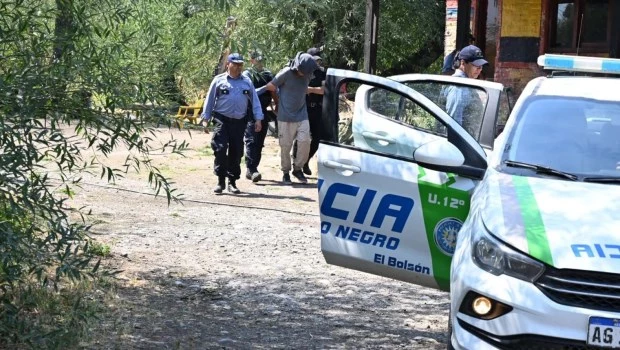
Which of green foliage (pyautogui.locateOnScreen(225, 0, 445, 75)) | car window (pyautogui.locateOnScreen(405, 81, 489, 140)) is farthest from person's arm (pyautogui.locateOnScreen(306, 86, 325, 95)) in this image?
green foliage (pyautogui.locateOnScreen(225, 0, 445, 75))

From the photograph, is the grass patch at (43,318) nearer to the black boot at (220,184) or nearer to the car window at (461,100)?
the car window at (461,100)

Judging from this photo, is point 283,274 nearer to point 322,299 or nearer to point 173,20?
point 322,299

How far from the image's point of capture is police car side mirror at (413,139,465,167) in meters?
5.71

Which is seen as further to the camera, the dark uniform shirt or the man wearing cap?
the dark uniform shirt

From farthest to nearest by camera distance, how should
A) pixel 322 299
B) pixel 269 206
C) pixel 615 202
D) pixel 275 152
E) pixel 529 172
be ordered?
pixel 275 152
pixel 269 206
pixel 322 299
pixel 529 172
pixel 615 202

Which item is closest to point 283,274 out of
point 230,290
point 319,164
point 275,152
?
point 230,290

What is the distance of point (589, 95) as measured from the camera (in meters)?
6.11

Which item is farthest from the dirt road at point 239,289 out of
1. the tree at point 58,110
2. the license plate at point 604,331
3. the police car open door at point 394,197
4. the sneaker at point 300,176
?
the sneaker at point 300,176

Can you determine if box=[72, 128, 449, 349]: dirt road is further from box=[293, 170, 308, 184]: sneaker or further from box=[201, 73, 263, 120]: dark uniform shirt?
box=[293, 170, 308, 184]: sneaker

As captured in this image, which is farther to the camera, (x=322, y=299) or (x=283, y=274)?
(x=283, y=274)

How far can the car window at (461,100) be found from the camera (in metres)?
7.17

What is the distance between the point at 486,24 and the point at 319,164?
12.9 meters

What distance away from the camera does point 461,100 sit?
739 centimetres

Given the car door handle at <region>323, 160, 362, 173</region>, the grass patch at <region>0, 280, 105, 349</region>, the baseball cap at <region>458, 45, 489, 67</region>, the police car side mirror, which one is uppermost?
the baseball cap at <region>458, 45, 489, 67</region>
